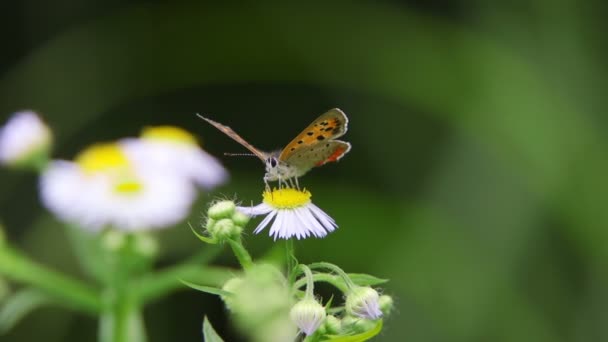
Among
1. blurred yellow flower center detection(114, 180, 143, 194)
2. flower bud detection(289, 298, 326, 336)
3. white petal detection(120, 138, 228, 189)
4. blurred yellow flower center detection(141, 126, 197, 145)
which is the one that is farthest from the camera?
blurred yellow flower center detection(141, 126, 197, 145)

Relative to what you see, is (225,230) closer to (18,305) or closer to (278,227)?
(278,227)

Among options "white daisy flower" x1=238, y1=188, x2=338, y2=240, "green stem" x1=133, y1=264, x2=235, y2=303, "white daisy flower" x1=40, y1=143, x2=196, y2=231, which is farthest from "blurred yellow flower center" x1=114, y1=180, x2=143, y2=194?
"white daisy flower" x1=238, y1=188, x2=338, y2=240

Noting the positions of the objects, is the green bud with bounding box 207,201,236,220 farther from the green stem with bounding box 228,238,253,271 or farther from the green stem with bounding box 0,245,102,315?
the green stem with bounding box 0,245,102,315

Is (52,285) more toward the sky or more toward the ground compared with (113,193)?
Result: more toward the ground

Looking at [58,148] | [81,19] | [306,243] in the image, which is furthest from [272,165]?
[81,19]

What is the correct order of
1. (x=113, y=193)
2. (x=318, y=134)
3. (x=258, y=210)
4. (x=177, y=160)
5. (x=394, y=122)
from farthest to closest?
(x=394, y=122) → (x=177, y=160) → (x=113, y=193) → (x=318, y=134) → (x=258, y=210)

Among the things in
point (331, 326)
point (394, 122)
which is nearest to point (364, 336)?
point (331, 326)

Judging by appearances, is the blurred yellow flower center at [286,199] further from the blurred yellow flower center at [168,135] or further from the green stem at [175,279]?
the blurred yellow flower center at [168,135]

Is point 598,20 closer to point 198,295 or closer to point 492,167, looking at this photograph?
point 492,167
